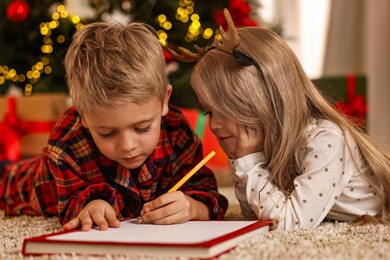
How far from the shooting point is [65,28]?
90.9 inches

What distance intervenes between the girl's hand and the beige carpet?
0.60 ft

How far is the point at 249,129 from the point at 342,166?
174 mm

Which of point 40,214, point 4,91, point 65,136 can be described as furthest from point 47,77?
point 65,136

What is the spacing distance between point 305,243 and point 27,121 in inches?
50.5

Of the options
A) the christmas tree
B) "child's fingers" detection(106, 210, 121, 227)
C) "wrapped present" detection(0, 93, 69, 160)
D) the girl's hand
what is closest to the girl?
the girl's hand

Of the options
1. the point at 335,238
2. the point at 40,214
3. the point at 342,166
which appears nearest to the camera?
the point at 335,238

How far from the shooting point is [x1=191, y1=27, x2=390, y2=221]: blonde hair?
1.10 meters

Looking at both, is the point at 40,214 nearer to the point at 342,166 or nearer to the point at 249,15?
the point at 342,166

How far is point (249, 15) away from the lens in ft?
7.57

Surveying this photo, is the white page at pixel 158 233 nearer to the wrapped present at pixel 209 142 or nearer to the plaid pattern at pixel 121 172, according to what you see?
the plaid pattern at pixel 121 172

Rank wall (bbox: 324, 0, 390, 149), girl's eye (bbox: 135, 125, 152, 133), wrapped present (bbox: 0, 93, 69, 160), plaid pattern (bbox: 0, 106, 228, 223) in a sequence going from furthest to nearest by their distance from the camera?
wall (bbox: 324, 0, 390, 149) → wrapped present (bbox: 0, 93, 69, 160) → plaid pattern (bbox: 0, 106, 228, 223) → girl's eye (bbox: 135, 125, 152, 133)

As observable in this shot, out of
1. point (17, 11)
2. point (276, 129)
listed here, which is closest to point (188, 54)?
point (276, 129)

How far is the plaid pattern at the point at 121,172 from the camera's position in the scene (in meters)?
1.13

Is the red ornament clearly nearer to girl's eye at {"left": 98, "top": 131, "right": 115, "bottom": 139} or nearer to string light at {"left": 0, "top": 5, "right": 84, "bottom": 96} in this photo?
string light at {"left": 0, "top": 5, "right": 84, "bottom": 96}
